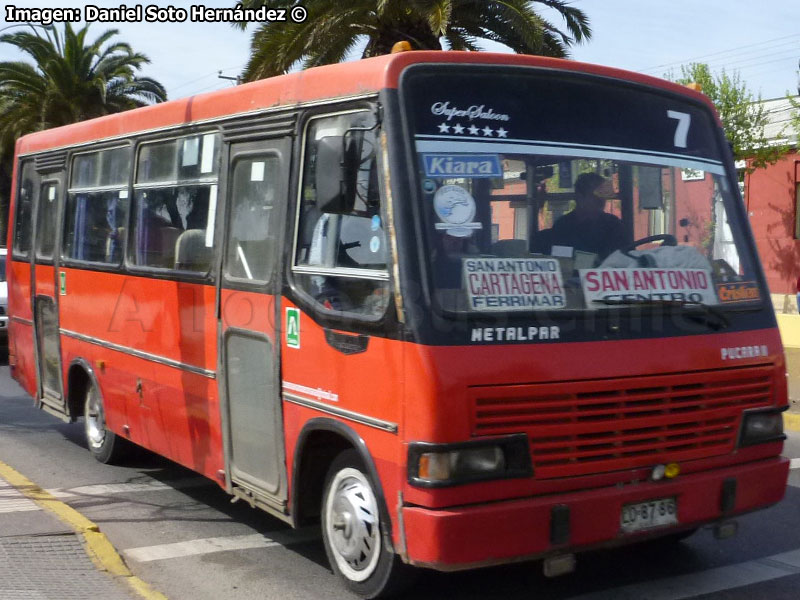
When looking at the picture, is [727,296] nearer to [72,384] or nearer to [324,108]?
[324,108]

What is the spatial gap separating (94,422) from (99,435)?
16 centimetres

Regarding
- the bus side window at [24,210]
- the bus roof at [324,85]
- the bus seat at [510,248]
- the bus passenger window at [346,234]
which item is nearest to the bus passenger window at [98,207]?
the bus roof at [324,85]

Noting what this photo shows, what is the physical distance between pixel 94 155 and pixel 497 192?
4.78 meters

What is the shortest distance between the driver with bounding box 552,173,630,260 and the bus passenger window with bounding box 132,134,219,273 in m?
2.31

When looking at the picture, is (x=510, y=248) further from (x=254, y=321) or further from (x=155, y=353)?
(x=155, y=353)

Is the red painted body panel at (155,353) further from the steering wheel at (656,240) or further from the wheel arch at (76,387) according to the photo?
the steering wheel at (656,240)

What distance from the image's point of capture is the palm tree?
15.7 meters

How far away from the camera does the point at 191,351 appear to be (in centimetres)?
649

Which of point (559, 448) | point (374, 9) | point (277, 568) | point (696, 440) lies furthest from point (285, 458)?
point (374, 9)

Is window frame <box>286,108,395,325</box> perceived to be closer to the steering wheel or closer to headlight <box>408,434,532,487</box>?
headlight <box>408,434,532,487</box>

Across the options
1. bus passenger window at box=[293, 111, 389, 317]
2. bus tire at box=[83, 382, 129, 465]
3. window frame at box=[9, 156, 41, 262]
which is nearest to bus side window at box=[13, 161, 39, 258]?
window frame at box=[9, 156, 41, 262]

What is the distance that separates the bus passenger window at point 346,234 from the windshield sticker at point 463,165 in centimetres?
26

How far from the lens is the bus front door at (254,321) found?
550 cm

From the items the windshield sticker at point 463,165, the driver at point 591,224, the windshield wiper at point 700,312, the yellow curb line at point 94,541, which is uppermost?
the windshield sticker at point 463,165
